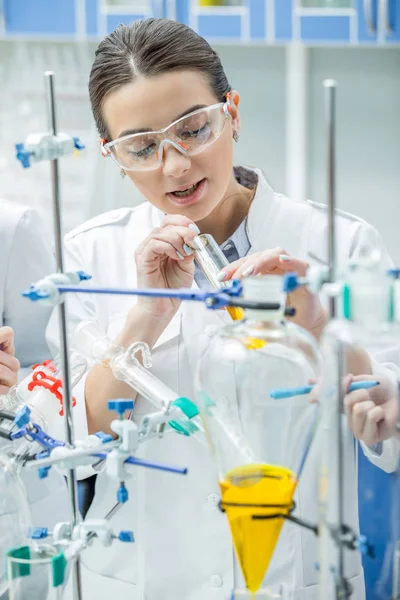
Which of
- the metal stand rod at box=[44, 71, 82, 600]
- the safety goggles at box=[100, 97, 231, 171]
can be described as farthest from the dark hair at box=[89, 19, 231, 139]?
the metal stand rod at box=[44, 71, 82, 600]

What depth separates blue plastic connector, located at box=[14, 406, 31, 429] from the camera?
1.10 m

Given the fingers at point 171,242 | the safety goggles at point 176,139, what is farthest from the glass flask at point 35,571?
the safety goggles at point 176,139

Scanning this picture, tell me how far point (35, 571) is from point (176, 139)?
77 cm

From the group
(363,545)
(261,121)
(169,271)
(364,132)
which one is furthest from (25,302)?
(364,132)

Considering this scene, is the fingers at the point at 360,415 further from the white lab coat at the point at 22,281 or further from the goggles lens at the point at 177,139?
the white lab coat at the point at 22,281

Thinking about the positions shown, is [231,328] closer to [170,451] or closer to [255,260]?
[255,260]

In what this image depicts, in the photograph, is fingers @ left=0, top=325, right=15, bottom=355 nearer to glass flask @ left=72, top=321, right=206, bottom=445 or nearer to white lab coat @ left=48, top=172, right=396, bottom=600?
glass flask @ left=72, top=321, right=206, bottom=445

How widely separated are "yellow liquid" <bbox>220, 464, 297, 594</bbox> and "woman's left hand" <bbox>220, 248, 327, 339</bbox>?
29 cm

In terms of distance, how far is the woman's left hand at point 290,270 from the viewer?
1196 millimetres

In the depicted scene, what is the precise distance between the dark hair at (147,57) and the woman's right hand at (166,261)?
27 centimetres

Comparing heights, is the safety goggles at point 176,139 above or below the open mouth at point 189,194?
above

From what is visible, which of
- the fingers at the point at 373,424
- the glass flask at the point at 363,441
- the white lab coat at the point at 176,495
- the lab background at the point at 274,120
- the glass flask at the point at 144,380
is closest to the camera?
the glass flask at the point at 363,441

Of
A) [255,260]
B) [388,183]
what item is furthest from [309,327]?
[388,183]

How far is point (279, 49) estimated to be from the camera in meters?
Answer: 3.87
